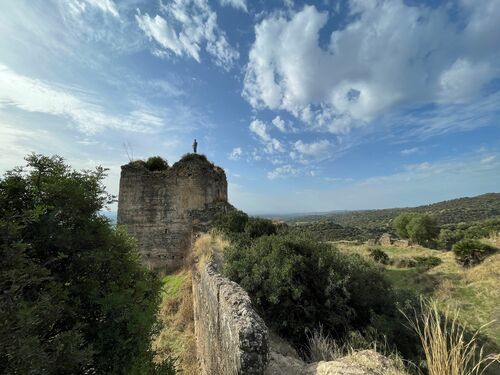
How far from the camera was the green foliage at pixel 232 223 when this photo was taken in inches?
472

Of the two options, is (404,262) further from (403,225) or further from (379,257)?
(403,225)

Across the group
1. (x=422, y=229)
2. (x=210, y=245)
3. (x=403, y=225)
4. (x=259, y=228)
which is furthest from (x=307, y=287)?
(x=403, y=225)

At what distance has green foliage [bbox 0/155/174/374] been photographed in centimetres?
244

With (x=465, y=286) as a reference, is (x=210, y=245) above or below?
above

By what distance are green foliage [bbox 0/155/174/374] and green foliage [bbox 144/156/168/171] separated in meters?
13.8

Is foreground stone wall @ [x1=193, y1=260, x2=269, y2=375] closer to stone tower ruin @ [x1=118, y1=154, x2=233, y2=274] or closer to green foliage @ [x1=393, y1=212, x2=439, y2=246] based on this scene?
stone tower ruin @ [x1=118, y1=154, x2=233, y2=274]

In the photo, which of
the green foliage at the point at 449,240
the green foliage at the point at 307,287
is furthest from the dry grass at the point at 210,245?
the green foliage at the point at 449,240

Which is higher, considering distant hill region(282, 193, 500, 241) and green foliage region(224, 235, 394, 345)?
distant hill region(282, 193, 500, 241)

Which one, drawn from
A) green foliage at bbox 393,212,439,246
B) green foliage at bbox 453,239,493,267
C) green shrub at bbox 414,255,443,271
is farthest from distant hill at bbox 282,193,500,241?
green foliage at bbox 453,239,493,267

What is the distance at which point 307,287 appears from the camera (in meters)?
6.26

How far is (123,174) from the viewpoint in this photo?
16188mm

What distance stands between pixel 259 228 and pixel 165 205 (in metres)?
6.99

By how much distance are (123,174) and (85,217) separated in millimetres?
13419

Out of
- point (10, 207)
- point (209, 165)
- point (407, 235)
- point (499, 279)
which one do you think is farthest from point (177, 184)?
point (407, 235)
